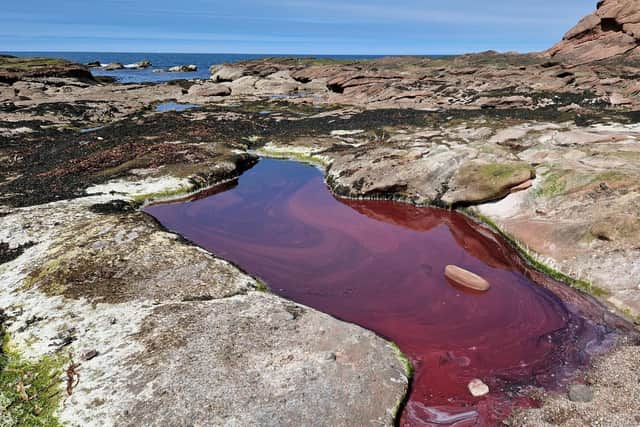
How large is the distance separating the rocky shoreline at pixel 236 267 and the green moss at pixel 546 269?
10 cm

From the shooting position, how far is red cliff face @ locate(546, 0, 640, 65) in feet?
359

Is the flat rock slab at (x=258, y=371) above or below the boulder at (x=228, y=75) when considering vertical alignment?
below

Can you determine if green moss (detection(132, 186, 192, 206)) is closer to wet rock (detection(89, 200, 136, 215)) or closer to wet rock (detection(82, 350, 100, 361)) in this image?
wet rock (detection(89, 200, 136, 215))

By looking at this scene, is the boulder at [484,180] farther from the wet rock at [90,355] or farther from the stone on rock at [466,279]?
the wet rock at [90,355]

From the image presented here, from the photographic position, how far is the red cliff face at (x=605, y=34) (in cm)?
10956

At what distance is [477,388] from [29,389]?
16.4 m

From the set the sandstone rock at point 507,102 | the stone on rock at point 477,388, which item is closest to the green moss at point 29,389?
the stone on rock at point 477,388

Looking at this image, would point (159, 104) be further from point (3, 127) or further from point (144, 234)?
point (144, 234)

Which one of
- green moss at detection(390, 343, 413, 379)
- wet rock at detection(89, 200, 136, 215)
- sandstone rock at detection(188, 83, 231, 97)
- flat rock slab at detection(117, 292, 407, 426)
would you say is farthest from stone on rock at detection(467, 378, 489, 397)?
sandstone rock at detection(188, 83, 231, 97)

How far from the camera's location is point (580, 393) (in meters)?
15.0

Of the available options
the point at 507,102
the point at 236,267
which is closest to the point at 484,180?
the point at 236,267

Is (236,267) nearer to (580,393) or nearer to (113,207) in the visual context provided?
(113,207)

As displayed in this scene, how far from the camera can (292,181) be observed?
44.4 meters

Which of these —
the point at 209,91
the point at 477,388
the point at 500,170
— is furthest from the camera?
the point at 209,91
